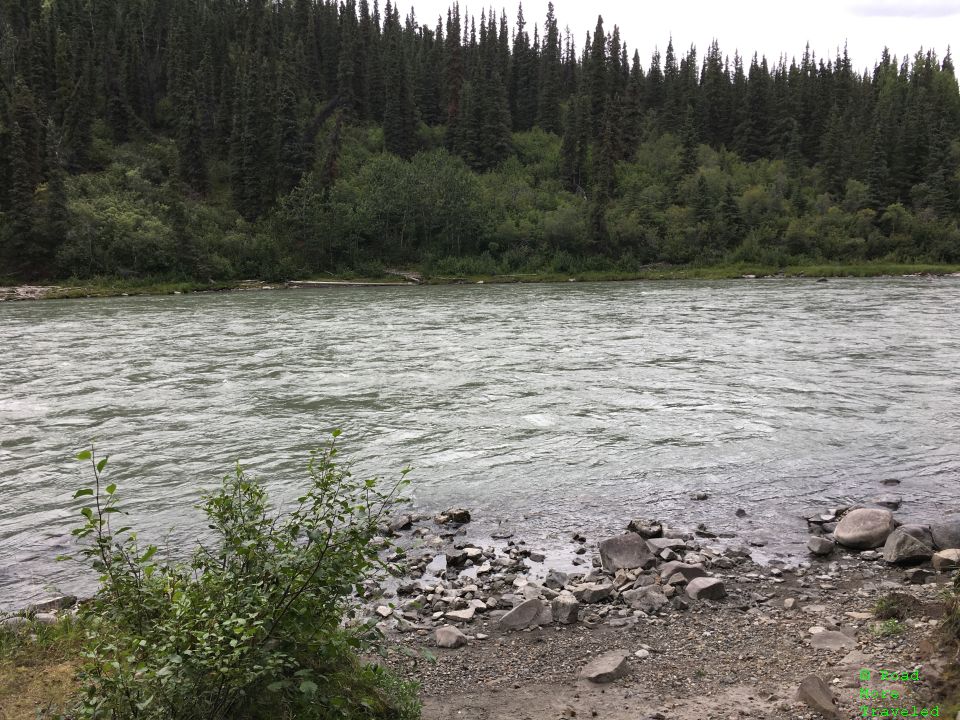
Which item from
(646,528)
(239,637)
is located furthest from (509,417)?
(239,637)

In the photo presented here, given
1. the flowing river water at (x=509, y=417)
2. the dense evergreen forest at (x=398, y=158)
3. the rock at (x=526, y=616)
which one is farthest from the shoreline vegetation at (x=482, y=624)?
the dense evergreen forest at (x=398, y=158)

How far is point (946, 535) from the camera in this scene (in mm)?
8984

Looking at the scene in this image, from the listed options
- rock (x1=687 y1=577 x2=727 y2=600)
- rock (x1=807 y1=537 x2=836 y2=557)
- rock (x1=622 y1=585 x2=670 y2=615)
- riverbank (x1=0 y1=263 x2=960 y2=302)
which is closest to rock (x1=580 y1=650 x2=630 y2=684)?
rock (x1=622 y1=585 x2=670 y2=615)

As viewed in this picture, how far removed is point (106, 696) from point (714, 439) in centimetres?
1239

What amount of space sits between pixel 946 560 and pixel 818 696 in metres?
3.83

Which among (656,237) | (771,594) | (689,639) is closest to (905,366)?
(771,594)

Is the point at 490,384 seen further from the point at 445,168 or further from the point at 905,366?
the point at 445,168

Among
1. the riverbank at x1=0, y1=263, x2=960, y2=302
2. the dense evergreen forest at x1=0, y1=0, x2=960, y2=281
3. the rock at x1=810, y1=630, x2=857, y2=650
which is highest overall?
the dense evergreen forest at x1=0, y1=0, x2=960, y2=281

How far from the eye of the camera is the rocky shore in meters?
5.90

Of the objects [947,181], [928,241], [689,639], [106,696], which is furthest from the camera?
[947,181]

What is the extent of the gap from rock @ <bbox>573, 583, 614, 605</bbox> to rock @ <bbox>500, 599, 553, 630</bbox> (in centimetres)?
54

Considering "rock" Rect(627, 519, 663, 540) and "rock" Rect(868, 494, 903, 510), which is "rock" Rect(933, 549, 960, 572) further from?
"rock" Rect(627, 519, 663, 540)

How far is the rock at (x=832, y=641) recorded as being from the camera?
655 centimetres

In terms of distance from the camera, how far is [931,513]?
1019 cm
